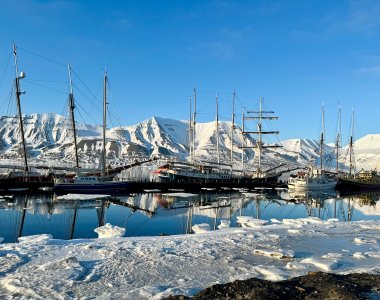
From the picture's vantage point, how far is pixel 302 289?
11727 millimetres

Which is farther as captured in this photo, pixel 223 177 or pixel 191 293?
pixel 223 177

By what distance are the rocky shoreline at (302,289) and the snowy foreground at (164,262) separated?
103cm

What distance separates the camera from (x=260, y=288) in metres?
11.8

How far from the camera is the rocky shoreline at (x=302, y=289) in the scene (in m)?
11.1

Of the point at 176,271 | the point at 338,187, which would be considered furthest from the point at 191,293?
the point at 338,187

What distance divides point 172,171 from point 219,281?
280ft

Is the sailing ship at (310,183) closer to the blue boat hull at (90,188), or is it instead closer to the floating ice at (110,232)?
the blue boat hull at (90,188)

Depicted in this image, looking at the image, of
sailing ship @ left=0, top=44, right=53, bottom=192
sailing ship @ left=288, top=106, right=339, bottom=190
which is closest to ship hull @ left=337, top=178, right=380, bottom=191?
sailing ship @ left=288, top=106, right=339, bottom=190

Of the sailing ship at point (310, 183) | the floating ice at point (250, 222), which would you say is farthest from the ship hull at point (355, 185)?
the floating ice at point (250, 222)

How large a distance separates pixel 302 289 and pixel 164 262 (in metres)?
6.16

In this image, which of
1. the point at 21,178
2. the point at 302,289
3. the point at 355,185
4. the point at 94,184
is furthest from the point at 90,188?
the point at 355,185

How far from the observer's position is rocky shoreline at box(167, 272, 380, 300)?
36.6 feet

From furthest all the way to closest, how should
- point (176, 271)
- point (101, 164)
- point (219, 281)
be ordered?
point (101, 164) → point (176, 271) → point (219, 281)

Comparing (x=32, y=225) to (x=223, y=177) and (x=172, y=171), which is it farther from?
(x=223, y=177)
